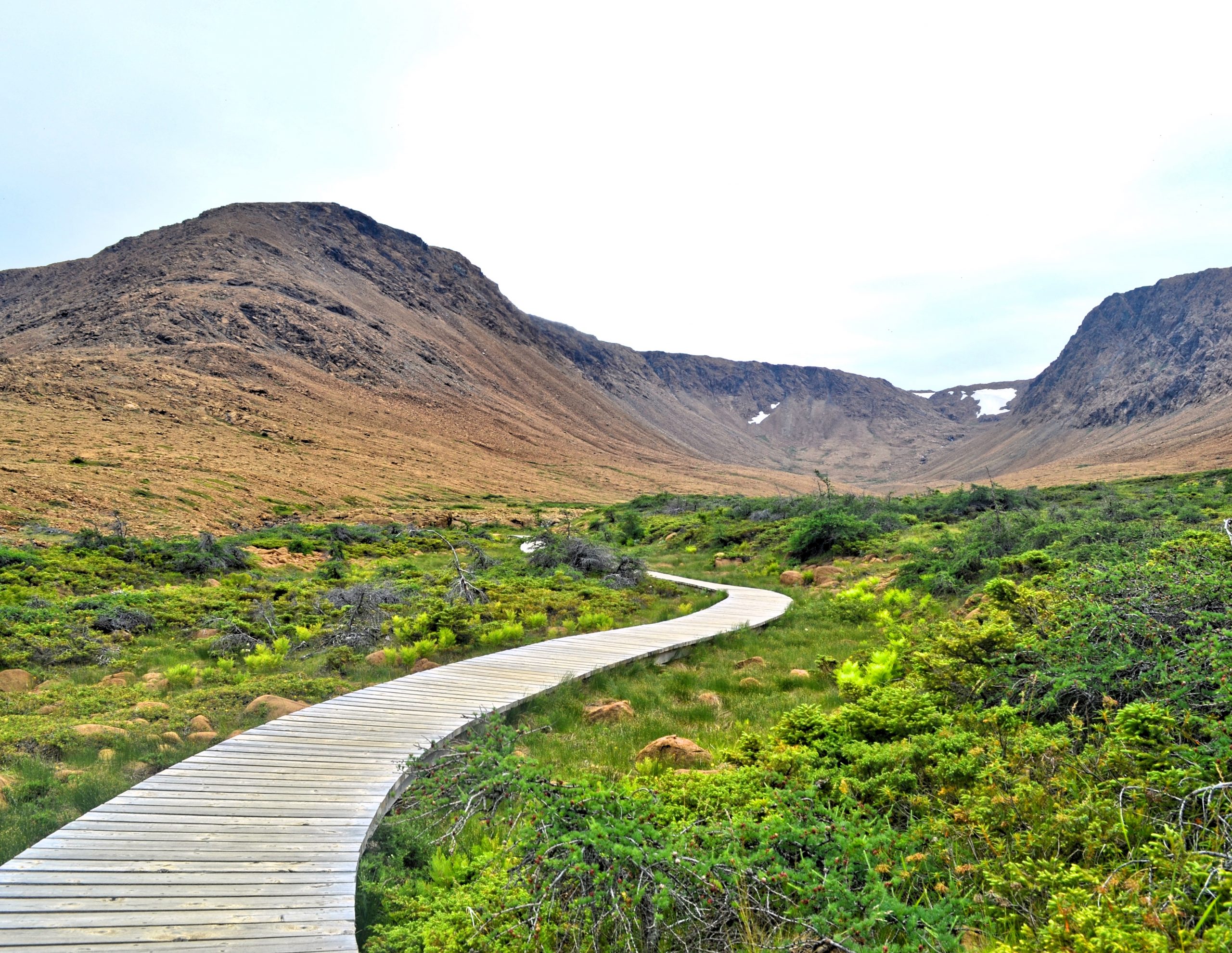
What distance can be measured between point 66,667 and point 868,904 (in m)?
9.69

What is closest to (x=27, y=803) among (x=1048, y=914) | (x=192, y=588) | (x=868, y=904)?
(x=868, y=904)

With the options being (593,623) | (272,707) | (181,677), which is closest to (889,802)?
(272,707)

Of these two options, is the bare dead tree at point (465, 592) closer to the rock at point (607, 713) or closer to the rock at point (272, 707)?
the rock at point (272, 707)

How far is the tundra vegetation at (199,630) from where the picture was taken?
567 cm

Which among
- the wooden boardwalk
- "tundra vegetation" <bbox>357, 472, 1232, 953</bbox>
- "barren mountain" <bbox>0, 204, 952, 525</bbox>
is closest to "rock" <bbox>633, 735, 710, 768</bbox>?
"tundra vegetation" <bbox>357, 472, 1232, 953</bbox>

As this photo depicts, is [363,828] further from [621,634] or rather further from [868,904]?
[621,634]

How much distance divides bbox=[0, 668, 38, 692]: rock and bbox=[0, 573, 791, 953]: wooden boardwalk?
386 cm

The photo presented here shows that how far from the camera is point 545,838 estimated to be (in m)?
3.51

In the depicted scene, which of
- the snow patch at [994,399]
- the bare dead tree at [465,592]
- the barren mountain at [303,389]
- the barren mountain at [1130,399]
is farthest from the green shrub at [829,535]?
the snow patch at [994,399]

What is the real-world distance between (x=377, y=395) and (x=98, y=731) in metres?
60.1

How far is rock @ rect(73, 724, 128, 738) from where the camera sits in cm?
591

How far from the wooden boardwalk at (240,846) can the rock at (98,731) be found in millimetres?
1380

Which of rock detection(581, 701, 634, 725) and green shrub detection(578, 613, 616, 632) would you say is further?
green shrub detection(578, 613, 616, 632)

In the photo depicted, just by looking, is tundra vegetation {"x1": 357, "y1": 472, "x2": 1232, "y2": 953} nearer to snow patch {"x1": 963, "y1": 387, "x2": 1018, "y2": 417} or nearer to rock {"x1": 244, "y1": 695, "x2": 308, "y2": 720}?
rock {"x1": 244, "y1": 695, "x2": 308, "y2": 720}
